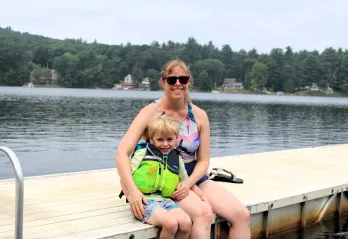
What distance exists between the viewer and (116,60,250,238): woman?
170 inches

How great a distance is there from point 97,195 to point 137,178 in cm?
147

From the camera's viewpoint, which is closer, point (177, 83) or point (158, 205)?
point (158, 205)

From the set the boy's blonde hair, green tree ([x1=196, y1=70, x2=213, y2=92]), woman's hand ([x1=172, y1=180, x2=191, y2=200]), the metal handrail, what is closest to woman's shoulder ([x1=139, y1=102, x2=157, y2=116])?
the boy's blonde hair

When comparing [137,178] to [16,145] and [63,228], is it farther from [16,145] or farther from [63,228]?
[16,145]

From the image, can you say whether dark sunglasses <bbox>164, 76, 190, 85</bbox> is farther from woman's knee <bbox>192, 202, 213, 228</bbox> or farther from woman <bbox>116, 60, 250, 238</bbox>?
woman's knee <bbox>192, 202, 213, 228</bbox>

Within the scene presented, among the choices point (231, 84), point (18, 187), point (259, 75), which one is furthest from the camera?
point (231, 84)

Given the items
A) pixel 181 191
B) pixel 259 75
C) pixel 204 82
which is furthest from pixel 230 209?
pixel 259 75

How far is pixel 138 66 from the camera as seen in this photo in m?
145

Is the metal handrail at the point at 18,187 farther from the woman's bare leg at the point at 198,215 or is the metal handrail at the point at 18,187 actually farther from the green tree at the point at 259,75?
the green tree at the point at 259,75

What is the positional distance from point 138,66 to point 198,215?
141729 mm

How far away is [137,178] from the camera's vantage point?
4.37 meters

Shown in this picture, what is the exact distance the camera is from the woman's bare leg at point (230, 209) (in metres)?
4.57

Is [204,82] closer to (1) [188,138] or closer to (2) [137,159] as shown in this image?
(1) [188,138]

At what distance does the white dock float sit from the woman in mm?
404
